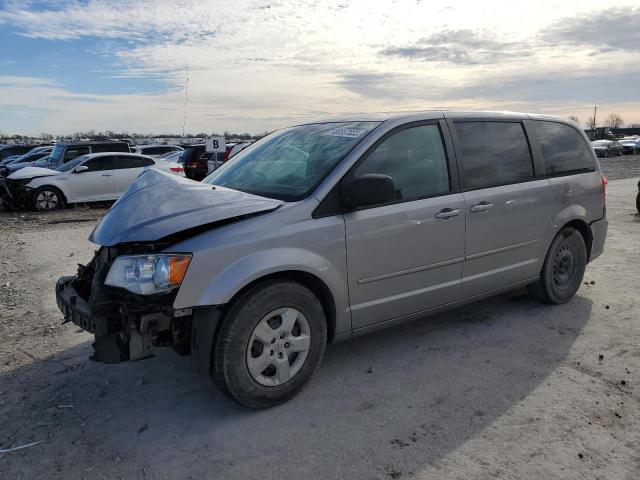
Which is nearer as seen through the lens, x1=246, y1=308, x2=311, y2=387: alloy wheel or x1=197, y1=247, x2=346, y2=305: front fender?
x1=197, y1=247, x2=346, y2=305: front fender

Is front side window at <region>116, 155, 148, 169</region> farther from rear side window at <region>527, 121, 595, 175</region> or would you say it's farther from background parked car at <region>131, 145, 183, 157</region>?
rear side window at <region>527, 121, 595, 175</region>

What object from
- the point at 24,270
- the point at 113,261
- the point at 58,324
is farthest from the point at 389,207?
the point at 24,270

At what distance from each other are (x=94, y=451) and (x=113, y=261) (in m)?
1.07

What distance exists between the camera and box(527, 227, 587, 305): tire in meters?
5.08

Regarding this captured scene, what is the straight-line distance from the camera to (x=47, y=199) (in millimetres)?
13766

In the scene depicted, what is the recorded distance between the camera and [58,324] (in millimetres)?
4930

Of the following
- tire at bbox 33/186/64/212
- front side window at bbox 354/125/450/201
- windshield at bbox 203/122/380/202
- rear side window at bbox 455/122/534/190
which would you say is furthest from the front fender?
tire at bbox 33/186/64/212

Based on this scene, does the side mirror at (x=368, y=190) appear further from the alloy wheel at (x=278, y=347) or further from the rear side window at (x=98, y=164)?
the rear side window at (x=98, y=164)

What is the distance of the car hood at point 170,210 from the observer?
3.16 meters

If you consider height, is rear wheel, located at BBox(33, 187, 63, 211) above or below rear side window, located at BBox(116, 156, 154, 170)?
below

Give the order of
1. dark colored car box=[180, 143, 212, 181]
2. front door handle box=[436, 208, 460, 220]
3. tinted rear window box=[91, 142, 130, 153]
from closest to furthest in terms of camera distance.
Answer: front door handle box=[436, 208, 460, 220] < tinted rear window box=[91, 142, 130, 153] < dark colored car box=[180, 143, 212, 181]

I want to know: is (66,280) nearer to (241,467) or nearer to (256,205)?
(256,205)

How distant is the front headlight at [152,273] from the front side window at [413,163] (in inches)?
53.5

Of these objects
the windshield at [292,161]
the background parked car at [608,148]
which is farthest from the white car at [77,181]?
the background parked car at [608,148]
